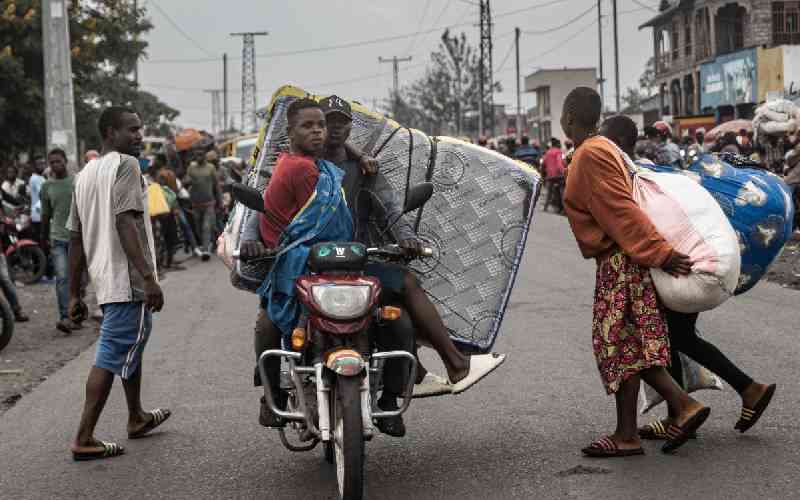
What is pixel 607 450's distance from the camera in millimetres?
6027

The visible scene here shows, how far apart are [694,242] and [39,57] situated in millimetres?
29107

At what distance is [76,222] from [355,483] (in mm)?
2787

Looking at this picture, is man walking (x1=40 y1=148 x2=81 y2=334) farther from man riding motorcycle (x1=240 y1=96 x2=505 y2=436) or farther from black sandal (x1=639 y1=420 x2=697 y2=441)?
black sandal (x1=639 y1=420 x2=697 y2=441)

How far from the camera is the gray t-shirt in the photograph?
6.73m

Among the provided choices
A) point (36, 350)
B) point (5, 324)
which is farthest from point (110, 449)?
point (36, 350)

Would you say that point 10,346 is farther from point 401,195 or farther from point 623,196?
point 623,196

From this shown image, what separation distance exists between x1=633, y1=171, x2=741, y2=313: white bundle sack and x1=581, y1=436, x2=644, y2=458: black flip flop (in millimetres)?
722

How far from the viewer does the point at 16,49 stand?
31.9 m

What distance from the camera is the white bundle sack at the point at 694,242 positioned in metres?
5.80

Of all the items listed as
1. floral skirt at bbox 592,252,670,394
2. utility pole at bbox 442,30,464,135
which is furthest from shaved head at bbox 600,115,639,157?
utility pole at bbox 442,30,464,135

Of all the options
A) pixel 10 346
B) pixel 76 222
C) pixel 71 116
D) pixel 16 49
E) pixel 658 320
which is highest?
pixel 16 49

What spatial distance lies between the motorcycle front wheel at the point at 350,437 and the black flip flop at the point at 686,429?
1.68m

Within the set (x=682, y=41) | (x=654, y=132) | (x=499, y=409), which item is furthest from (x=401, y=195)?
(x=682, y=41)

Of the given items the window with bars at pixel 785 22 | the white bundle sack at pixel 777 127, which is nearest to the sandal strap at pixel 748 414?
the white bundle sack at pixel 777 127
